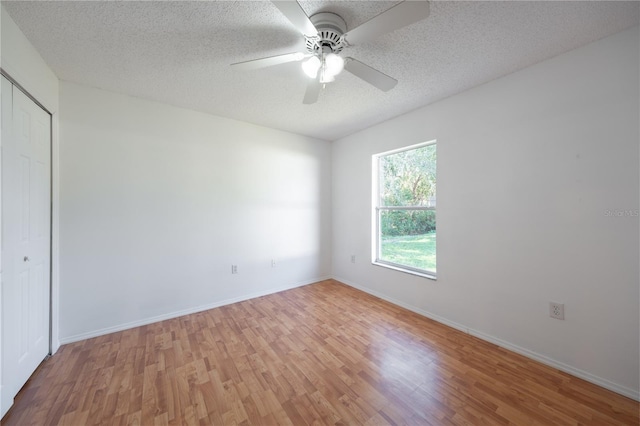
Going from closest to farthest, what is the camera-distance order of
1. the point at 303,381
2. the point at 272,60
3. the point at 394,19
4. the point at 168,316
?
the point at 394,19
the point at 272,60
the point at 303,381
the point at 168,316

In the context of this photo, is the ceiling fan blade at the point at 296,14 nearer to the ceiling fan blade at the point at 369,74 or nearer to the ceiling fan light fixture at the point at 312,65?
the ceiling fan light fixture at the point at 312,65

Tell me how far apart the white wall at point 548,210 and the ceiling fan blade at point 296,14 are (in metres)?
1.93

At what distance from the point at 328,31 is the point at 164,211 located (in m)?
2.52

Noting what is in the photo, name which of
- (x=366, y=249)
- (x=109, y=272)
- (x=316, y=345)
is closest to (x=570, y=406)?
(x=316, y=345)

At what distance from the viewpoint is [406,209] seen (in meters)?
3.17

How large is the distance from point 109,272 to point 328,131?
129 inches

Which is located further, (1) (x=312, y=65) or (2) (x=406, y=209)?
(2) (x=406, y=209)

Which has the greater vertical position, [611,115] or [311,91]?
[311,91]

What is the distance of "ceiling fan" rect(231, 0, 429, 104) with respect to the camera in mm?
1148

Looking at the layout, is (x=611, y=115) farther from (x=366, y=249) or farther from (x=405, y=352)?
(x=366, y=249)

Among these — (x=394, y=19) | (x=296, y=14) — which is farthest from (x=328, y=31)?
(x=394, y=19)

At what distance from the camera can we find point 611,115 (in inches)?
65.6

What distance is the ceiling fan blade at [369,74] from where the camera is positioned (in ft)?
5.28

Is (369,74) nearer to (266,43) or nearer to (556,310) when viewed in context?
(266,43)
